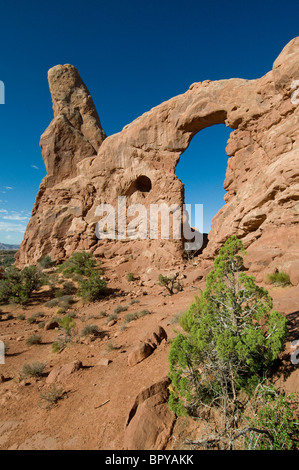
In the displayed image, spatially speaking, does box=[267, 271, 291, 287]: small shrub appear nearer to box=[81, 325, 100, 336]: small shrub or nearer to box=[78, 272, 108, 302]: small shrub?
box=[81, 325, 100, 336]: small shrub

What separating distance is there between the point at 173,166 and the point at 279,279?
12.9 m

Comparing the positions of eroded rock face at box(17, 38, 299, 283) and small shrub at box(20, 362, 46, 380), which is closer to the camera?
small shrub at box(20, 362, 46, 380)

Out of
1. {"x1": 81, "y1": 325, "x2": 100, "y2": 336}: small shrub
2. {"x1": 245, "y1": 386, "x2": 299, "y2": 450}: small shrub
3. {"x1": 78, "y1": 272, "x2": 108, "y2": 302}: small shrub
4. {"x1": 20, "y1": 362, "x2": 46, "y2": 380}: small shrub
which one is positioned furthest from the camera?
{"x1": 78, "y1": 272, "x2": 108, "y2": 302}: small shrub

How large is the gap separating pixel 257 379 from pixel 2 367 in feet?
24.5

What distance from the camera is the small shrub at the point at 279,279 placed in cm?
761

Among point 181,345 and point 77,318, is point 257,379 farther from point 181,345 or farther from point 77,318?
point 77,318

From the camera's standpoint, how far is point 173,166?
18.2 m

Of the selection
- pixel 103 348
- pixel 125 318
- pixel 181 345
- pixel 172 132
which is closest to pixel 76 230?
pixel 172 132
